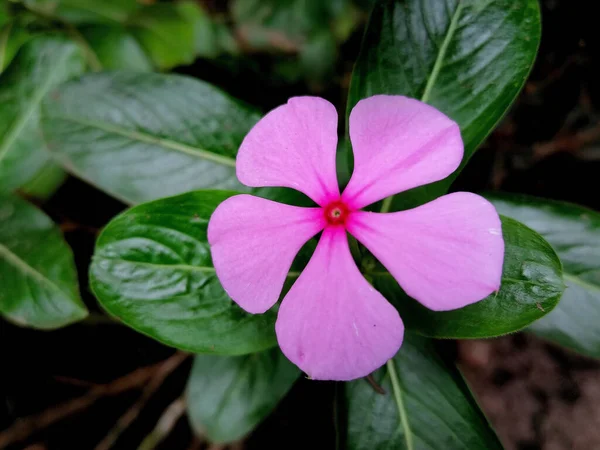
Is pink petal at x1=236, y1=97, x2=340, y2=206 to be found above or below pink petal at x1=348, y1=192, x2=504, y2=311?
above

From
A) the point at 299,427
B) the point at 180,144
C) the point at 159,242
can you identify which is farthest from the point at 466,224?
the point at 299,427

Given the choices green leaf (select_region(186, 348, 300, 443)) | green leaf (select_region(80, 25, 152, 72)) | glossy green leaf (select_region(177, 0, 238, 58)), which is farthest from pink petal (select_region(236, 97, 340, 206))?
glossy green leaf (select_region(177, 0, 238, 58))

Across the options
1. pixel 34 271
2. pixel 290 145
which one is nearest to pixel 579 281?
pixel 290 145

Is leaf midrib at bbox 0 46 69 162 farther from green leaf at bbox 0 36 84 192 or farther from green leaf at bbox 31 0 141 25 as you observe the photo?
green leaf at bbox 31 0 141 25

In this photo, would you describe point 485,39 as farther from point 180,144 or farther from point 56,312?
point 56,312

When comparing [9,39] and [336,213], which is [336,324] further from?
[9,39]

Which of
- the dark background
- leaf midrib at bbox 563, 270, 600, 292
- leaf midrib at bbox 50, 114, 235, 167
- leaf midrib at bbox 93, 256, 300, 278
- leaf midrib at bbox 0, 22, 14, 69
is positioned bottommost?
the dark background
